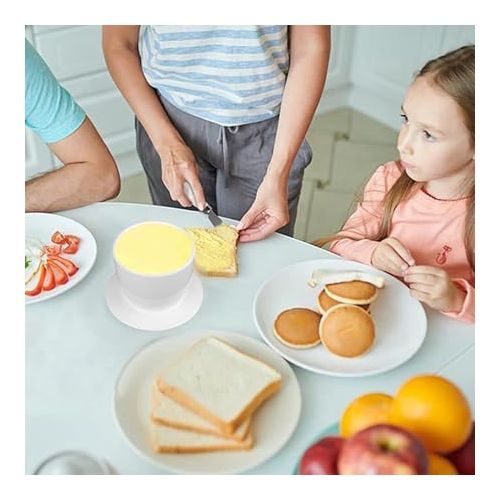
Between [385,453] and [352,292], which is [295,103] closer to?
[352,292]

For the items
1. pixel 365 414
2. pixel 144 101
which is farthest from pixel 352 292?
pixel 144 101

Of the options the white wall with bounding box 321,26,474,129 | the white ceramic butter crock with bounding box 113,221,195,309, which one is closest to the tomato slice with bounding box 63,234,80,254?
the white ceramic butter crock with bounding box 113,221,195,309

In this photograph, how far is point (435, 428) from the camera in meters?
0.50

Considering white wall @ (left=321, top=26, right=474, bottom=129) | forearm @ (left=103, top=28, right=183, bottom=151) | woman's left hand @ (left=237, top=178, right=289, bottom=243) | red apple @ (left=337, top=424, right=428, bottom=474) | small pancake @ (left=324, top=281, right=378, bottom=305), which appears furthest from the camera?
white wall @ (left=321, top=26, right=474, bottom=129)

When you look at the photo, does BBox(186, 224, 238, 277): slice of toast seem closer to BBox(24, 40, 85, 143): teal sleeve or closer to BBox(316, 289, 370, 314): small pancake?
BBox(316, 289, 370, 314): small pancake

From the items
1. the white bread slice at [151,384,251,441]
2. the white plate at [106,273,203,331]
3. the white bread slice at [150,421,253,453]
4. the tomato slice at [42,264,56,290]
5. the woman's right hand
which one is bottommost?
the white bread slice at [150,421,253,453]

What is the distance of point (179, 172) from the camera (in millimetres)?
887

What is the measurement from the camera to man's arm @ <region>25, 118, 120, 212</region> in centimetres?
82

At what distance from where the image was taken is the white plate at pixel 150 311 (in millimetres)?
689

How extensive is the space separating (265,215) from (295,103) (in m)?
0.16
